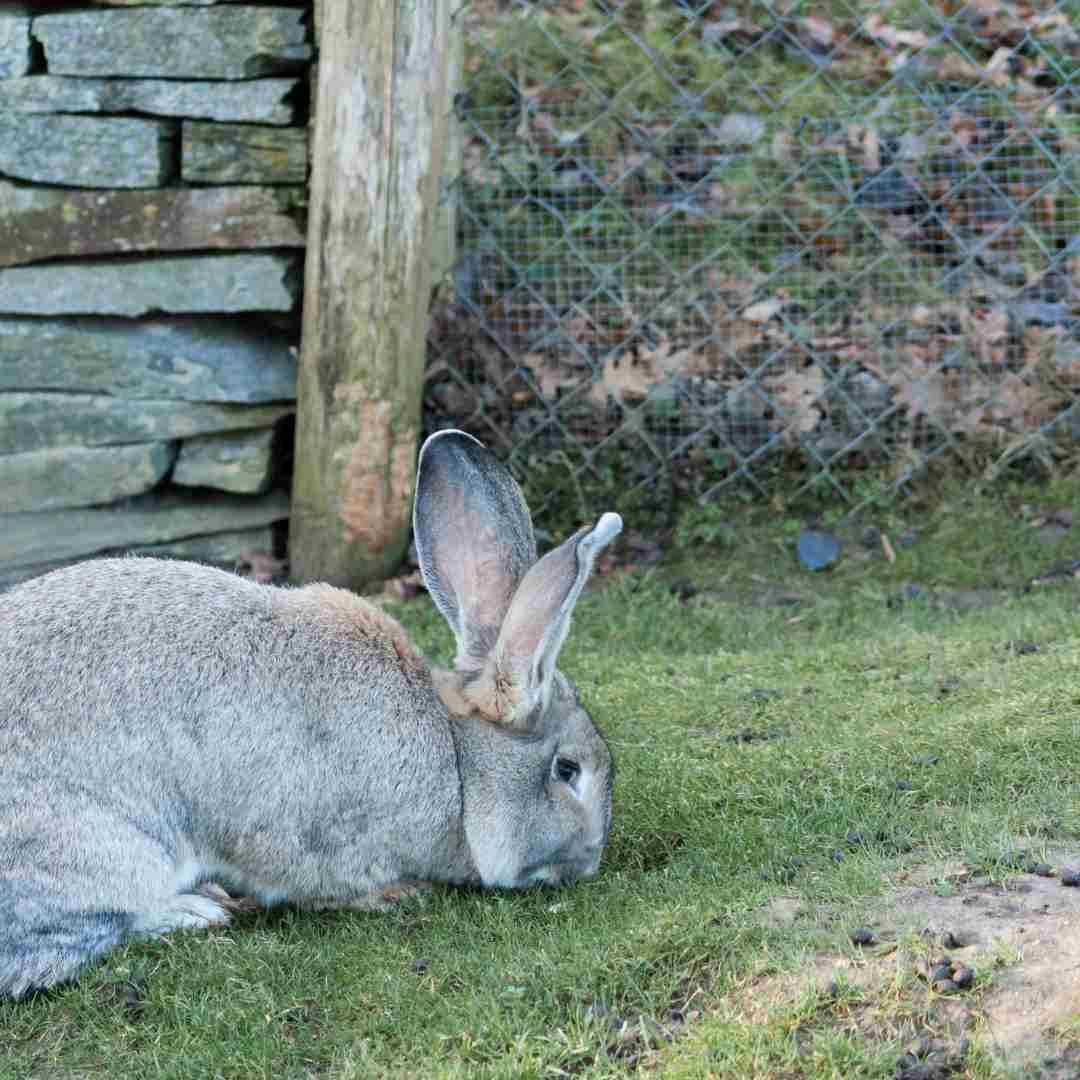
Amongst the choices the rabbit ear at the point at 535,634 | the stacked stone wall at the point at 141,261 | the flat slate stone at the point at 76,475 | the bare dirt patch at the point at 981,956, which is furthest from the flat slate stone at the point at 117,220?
the bare dirt patch at the point at 981,956

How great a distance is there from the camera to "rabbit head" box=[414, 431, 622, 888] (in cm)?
410

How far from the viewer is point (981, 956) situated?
3.21 m

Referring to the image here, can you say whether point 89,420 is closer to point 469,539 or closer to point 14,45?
point 14,45

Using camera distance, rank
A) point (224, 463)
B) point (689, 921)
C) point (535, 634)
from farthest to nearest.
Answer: point (224, 463) < point (535, 634) < point (689, 921)

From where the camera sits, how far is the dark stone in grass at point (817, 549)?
672 centimetres

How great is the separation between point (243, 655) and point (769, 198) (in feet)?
12.6

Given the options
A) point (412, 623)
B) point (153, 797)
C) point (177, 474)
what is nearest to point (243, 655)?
point (153, 797)

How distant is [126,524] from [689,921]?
13.0 feet

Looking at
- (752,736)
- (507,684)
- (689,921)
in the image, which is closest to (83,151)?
(507,684)

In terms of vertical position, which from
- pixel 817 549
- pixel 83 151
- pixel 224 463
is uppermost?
pixel 83 151

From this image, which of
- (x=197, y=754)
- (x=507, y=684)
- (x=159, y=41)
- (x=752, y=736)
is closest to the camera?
(x=197, y=754)

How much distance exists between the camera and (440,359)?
718cm

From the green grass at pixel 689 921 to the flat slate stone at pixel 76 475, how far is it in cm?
212

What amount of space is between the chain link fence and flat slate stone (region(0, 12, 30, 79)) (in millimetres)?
1811
